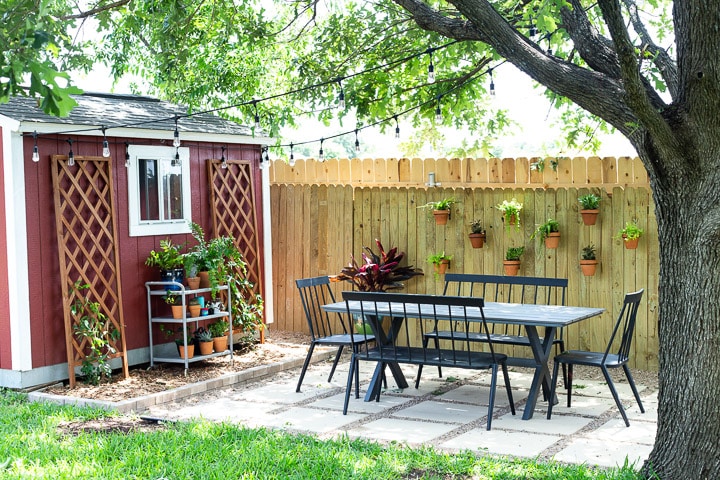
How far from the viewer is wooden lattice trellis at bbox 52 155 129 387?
23.8ft

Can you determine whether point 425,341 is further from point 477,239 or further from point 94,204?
point 94,204

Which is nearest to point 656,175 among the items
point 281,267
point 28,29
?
point 28,29

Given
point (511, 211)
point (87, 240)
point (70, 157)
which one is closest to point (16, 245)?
point (87, 240)

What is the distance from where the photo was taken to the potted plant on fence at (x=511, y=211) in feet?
27.0

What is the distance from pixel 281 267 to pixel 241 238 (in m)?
1.06

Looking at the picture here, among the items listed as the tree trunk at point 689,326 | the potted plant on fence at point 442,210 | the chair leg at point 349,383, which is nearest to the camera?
the tree trunk at point 689,326

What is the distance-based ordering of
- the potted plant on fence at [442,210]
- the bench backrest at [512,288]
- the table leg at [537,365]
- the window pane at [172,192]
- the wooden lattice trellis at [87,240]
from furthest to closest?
the potted plant on fence at [442,210] < the window pane at [172,192] < the bench backrest at [512,288] < the wooden lattice trellis at [87,240] < the table leg at [537,365]

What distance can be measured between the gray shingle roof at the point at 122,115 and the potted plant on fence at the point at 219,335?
185cm

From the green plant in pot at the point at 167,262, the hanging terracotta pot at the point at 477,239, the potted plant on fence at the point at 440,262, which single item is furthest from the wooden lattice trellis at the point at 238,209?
the hanging terracotta pot at the point at 477,239

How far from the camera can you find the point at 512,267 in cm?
830

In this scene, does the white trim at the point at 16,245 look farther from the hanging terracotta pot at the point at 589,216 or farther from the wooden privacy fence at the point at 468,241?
the hanging terracotta pot at the point at 589,216

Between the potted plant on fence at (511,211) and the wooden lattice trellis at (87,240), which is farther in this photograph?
the potted plant on fence at (511,211)

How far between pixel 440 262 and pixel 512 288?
74 cm

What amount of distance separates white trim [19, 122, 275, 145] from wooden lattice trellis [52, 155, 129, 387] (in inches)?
8.9
